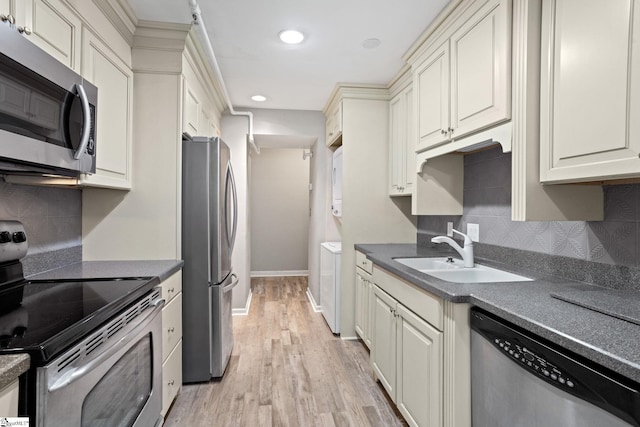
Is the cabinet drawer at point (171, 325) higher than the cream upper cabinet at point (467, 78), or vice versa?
the cream upper cabinet at point (467, 78)

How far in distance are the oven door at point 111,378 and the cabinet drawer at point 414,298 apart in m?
1.28

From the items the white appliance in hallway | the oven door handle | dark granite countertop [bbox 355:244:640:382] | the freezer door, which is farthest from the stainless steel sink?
the oven door handle

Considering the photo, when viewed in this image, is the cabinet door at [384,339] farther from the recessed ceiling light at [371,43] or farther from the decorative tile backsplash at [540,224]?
the recessed ceiling light at [371,43]

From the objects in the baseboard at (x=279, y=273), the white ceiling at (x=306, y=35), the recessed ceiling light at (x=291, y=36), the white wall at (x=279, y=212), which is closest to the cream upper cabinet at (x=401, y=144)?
the white ceiling at (x=306, y=35)

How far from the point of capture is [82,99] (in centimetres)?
137

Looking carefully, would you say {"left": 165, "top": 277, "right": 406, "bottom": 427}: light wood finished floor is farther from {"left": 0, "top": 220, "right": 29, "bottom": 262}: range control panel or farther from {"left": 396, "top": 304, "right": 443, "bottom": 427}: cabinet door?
{"left": 0, "top": 220, "right": 29, "bottom": 262}: range control panel

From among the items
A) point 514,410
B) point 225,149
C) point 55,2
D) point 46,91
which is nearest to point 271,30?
point 225,149

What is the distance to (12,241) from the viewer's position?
146 centimetres

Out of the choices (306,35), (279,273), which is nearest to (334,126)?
(306,35)

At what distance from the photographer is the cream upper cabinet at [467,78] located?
1.49 m

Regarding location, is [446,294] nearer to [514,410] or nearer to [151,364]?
[514,410]

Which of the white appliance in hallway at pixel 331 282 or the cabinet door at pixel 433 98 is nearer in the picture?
the cabinet door at pixel 433 98

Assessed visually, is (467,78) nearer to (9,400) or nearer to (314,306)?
(9,400)

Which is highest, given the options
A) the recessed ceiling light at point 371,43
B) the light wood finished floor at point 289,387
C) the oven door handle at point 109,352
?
the recessed ceiling light at point 371,43
